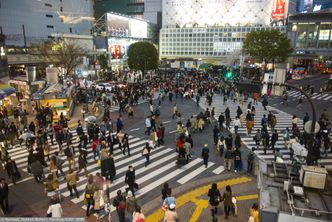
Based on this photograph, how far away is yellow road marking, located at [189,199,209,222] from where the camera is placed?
29.8 ft

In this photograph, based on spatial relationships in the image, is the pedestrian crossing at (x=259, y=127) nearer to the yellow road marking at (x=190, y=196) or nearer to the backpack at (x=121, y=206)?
the yellow road marking at (x=190, y=196)

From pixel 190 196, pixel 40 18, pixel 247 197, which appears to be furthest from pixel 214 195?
pixel 40 18

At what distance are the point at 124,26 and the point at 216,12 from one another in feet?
129

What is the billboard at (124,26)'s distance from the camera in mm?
59438

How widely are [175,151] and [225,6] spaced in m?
84.4

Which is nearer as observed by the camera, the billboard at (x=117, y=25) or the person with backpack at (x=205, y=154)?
the person with backpack at (x=205, y=154)

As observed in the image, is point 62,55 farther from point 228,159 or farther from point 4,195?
point 228,159

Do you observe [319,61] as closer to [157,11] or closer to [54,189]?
[157,11]

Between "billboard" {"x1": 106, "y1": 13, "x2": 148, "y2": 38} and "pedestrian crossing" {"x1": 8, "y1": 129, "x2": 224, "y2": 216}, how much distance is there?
48.7 m

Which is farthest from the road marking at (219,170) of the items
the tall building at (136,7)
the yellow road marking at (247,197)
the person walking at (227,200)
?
the tall building at (136,7)

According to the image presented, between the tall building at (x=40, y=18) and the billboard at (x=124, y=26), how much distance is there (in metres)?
15.1

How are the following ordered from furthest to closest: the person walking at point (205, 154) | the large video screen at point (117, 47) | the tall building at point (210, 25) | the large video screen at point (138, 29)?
the tall building at point (210, 25) < the large video screen at point (138, 29) < the large video screen at point (117, 47) < the person walking at point (205, 154)

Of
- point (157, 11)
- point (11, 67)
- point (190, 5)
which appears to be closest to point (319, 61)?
point (190, 5)

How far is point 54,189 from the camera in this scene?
9719 mm
